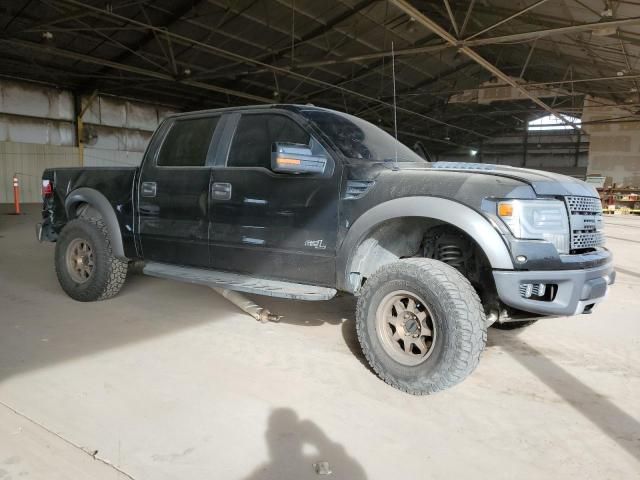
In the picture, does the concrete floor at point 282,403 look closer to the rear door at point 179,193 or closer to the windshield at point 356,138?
the rear door at point 179,193

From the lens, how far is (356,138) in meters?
3.79

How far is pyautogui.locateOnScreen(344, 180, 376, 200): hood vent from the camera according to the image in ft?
10.7

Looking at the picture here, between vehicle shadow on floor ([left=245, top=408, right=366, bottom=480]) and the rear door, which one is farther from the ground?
the rear door

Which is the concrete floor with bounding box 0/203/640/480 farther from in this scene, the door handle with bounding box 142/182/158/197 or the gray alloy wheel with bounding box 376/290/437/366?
the door handle with bounding box 142/182/158/197

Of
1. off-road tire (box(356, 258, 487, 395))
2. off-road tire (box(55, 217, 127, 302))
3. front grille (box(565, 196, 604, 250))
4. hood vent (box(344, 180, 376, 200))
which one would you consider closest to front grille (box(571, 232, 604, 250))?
front grille (box(565, 196, 604, 250))

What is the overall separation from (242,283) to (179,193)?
1.04m

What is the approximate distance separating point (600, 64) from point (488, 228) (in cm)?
1808

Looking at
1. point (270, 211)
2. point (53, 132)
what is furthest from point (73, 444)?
point (53, 132)

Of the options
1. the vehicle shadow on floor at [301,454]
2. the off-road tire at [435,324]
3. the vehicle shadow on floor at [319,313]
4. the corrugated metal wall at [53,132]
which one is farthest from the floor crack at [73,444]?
the corrugated metal wall at [53,132]

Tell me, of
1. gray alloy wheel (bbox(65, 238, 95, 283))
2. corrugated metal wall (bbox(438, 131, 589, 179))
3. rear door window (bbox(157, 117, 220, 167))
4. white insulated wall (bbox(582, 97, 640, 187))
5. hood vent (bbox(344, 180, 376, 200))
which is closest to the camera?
hood vent (bbox(344, 180, 376, 200))

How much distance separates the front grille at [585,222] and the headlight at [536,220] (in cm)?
12

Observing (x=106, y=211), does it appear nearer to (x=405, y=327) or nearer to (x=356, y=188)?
(x=356, y=188)

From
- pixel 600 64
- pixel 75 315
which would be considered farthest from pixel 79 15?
pixel 600 64

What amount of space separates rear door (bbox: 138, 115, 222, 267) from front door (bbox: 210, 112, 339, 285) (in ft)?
0.54
